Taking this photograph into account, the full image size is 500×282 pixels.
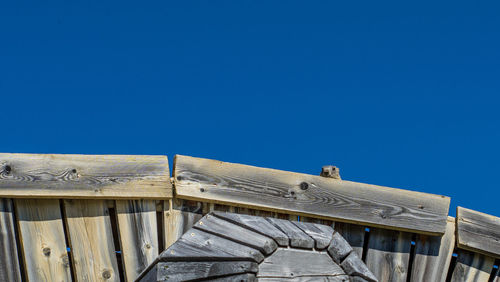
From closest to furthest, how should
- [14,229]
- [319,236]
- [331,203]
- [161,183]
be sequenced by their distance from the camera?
[319,236], [14,229], [161,183], [331,203]

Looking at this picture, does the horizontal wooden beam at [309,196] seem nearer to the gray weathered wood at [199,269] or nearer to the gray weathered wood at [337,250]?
the gray weathered wood at [337,250]

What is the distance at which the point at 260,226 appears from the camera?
88.4 inches

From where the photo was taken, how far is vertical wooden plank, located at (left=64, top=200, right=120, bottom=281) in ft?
11.9

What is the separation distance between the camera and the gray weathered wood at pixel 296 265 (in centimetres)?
210

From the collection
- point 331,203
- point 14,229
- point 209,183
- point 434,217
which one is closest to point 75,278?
point 14,229

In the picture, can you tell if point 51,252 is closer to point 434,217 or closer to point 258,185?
point 258,185

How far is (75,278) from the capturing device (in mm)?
3639

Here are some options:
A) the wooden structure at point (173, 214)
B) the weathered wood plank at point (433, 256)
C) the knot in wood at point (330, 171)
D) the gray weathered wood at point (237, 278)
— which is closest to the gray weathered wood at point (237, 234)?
the gray weathered wood at point (237, 278)

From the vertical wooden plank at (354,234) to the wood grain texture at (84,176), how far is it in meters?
1.38

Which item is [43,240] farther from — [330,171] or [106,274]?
[330,171]

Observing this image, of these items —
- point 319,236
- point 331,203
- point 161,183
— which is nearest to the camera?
point 319,236

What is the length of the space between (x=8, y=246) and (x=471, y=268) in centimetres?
351

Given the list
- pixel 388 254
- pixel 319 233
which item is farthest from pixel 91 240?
pixel 388 254

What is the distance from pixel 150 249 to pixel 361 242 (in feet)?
5.35
